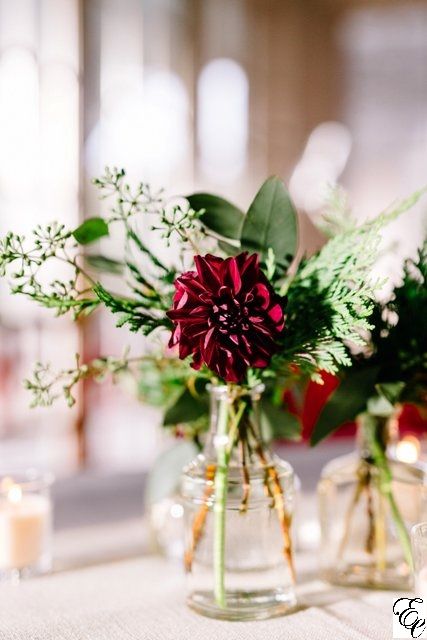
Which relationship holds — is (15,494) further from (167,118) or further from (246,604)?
(167,118)

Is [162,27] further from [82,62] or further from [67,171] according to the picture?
[67,171]

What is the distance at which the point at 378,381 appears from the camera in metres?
0.85

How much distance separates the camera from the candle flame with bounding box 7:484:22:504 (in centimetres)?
97

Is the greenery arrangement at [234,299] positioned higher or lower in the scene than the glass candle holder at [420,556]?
higher

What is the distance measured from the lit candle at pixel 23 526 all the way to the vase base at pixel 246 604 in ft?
0.77

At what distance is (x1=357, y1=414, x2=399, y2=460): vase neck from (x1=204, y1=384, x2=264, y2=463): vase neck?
156 millimetres

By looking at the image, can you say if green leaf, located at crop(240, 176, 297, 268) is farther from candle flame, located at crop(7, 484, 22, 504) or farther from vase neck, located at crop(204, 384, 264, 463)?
candle flame, located at crop(7, 484, 22, 504)

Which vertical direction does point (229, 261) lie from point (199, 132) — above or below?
below

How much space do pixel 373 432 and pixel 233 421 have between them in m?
0.19

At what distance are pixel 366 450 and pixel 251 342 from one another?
30 cm

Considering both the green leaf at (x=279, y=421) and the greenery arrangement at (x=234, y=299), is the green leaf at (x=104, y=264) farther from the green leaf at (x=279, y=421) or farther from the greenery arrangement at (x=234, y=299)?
the green leaf at (x=279, y=421)

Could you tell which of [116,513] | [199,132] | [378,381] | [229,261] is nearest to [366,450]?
[378,381]

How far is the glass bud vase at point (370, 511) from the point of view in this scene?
2.91 ft

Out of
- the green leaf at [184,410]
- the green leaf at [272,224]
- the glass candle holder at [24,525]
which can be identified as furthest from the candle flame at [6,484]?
the green leaf at [272,224]
